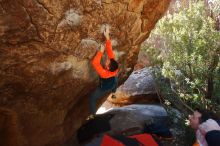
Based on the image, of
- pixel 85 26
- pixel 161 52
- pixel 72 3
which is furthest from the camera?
pixel 161 52

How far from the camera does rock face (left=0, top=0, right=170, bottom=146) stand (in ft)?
18.7

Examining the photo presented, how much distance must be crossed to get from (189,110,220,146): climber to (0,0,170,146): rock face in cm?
264

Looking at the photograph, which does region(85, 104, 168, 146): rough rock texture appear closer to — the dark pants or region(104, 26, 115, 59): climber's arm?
the dark pants

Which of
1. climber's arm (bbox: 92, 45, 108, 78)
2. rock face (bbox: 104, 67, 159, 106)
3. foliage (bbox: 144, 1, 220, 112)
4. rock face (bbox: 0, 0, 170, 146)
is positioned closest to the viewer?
rock face (bbox: 0, 0, 170, 146)

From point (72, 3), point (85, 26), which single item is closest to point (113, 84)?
point (85, 26)

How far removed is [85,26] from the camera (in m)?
6.36

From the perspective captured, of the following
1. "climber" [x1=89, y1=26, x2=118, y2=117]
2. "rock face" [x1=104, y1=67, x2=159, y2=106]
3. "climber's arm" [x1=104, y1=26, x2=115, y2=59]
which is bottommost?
"rock face" [x1=104, y1=67, x2=159, y2=106]

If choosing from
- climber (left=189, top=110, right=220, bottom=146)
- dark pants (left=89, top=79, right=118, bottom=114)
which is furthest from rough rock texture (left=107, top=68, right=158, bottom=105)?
climber (left=189, top=110, right=220, bottom=146)

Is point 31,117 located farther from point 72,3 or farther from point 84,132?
point 72,3

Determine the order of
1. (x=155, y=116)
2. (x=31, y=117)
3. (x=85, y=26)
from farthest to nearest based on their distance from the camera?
(x=155, y=116) < (x=31, y=117) < (x=85, y=26)

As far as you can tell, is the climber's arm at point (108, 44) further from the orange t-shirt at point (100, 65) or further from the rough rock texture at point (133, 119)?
the rough rock texture at point (133, 119)

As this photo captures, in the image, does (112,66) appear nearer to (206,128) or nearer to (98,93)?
(98,93)

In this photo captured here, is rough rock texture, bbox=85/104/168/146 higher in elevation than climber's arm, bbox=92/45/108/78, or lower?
lower

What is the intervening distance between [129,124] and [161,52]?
186 centimetres
